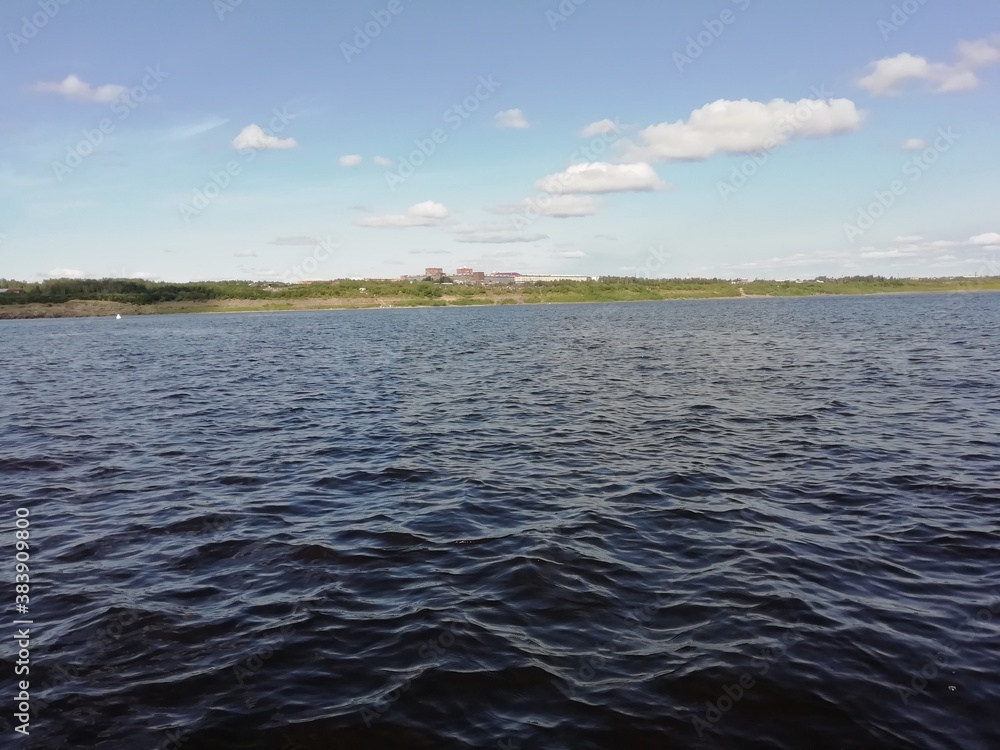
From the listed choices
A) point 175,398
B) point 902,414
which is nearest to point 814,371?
point 902,414

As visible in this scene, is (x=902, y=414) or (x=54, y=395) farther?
(x=54, y=395)

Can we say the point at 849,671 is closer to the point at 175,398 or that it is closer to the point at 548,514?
the point at 548,514

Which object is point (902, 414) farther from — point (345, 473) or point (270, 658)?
point (270, 658)

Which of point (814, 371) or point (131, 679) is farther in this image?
point (814, 371)

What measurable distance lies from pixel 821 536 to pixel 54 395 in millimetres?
34540

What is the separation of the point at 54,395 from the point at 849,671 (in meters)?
35.7

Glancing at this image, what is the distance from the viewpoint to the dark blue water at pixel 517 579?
6.66 metres

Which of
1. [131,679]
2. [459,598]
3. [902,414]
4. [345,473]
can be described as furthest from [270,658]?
[902,414]

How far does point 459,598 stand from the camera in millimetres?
9203

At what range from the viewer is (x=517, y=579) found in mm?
9773

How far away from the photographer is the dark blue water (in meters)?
6.66

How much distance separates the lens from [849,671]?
7.32 meters

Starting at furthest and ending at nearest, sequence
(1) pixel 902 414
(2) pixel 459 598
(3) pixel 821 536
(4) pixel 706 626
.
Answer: (1) pixel 902 414 → (3) pixel 821 536 → (2) pixel 459 598 → (4) pixel 706 626

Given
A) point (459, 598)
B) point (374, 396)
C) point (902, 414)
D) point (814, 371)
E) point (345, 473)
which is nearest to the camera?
point (459, 598)
